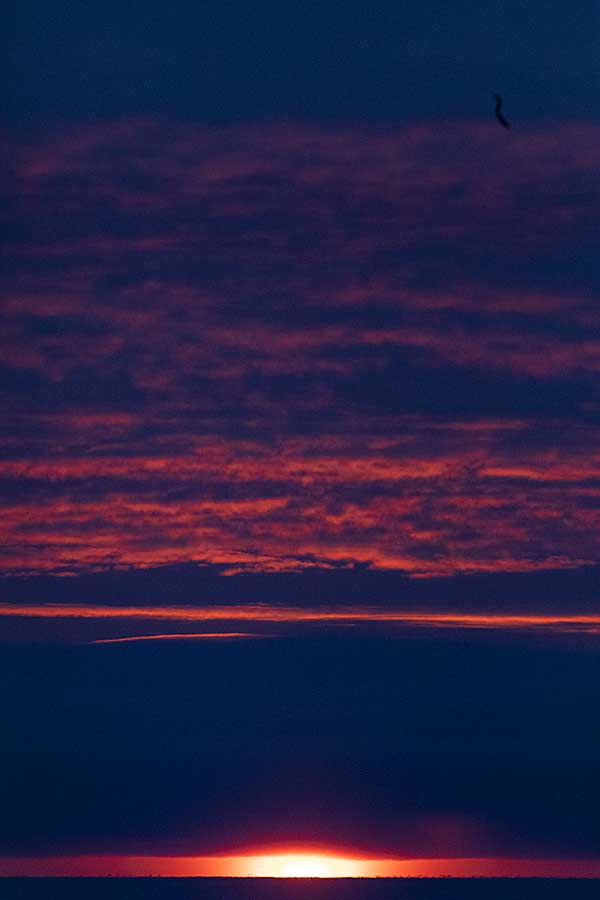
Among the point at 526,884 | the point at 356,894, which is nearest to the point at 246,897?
the point at 356,894

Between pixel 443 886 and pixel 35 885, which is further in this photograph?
pixel 35 885

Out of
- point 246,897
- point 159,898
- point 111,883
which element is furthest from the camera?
point 111,883

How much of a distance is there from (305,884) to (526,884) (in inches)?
311

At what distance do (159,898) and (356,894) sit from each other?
7.14m

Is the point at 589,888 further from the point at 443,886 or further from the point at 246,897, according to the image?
the point at 246,897

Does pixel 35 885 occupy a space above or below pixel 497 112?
above

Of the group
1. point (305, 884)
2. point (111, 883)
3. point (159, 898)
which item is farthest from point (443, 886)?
point (111, 883)

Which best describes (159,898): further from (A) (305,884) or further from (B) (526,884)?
(B) (526,884)

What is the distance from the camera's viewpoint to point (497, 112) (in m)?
9.50

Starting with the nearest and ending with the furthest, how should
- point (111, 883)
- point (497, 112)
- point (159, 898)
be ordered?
Result: point (497, 112) → point (159, 898) → point (111, 883)

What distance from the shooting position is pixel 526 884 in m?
46.0

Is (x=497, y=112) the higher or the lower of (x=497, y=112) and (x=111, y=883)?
the lower

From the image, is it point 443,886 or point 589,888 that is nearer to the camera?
point 443,886

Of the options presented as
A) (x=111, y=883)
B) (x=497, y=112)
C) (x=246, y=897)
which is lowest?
(x=497, y=112)
